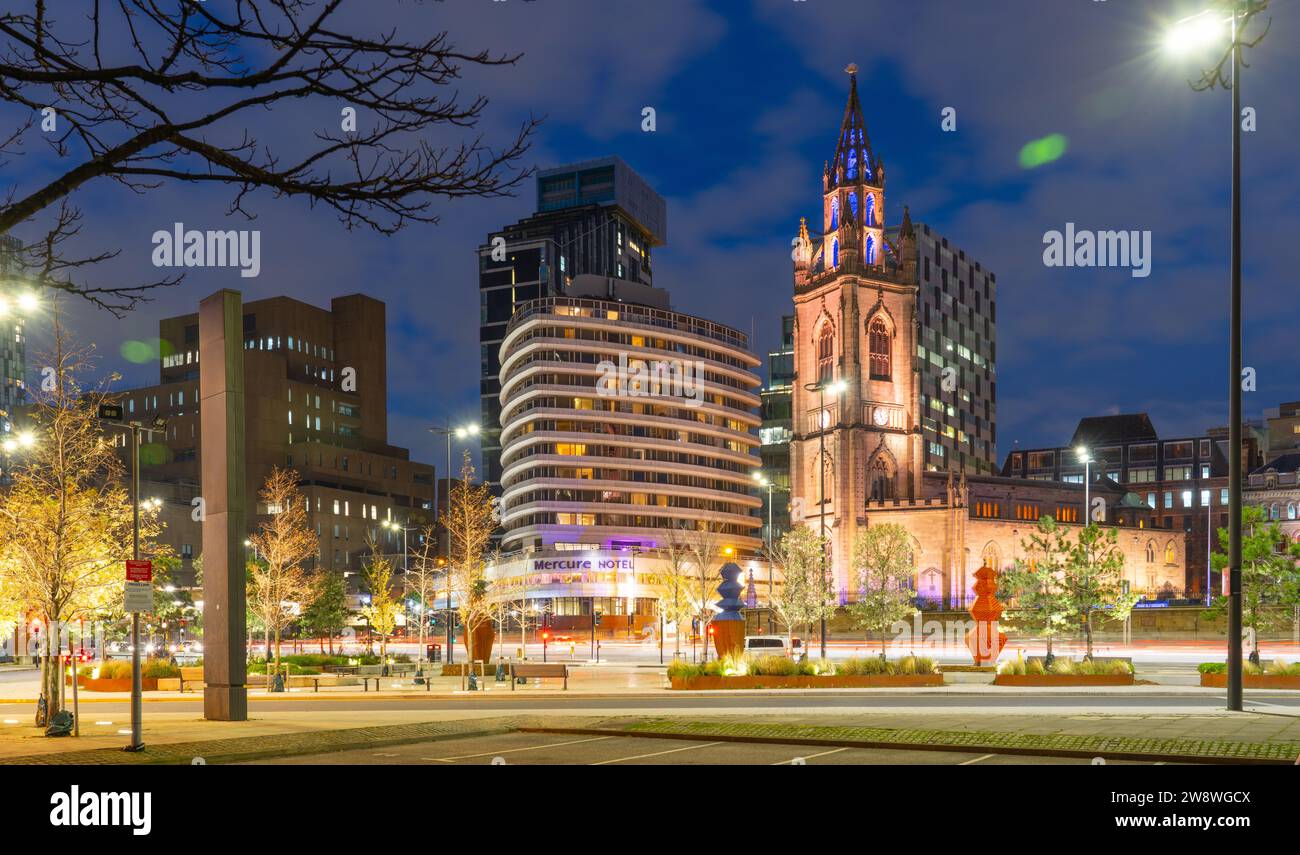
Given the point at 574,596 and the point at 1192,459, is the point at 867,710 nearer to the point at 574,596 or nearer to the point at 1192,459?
the point at 574,596

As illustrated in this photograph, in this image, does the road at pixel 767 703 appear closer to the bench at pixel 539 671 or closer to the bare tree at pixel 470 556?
the bench at pixel 539 671

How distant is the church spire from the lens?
411 feet

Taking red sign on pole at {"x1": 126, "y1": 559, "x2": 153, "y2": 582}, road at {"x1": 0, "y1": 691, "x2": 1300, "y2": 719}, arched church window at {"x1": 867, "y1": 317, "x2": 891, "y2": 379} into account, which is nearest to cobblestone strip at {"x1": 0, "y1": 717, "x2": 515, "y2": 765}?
red sign on pole at {"x1": 126, "y1": 559, "x2": 153, "y2": 582}

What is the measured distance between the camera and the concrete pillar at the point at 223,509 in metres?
24.9

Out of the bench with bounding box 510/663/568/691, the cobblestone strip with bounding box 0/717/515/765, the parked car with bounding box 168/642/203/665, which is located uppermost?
the cobblestone strip with bounding box 0/717/515/765

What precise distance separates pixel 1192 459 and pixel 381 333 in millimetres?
125967

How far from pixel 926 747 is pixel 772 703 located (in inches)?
527

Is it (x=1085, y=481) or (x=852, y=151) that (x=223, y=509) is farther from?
(x=852, y=151)

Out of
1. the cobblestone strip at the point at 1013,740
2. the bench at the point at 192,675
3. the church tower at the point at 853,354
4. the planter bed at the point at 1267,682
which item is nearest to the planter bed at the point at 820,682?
the planter bed at the point at 1267,682

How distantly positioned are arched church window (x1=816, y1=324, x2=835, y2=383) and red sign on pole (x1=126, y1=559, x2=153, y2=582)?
102m

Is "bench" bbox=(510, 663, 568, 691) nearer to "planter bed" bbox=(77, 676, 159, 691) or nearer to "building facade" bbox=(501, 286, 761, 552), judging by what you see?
"planter bed" bbox=(77, 676, 159, 691)

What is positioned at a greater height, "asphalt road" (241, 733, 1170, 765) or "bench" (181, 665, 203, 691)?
"asphalt road" (241, 733, 1170, 765)
